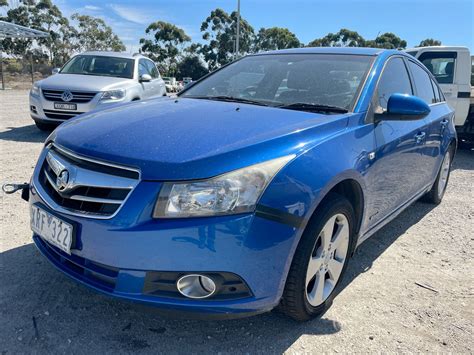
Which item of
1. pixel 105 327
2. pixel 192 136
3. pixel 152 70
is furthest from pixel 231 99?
pixel 152 70

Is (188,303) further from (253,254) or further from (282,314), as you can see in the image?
(282,314)

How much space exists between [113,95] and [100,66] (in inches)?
55.6

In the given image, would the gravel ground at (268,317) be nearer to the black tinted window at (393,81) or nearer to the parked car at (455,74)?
the black tinted window at (393,81)

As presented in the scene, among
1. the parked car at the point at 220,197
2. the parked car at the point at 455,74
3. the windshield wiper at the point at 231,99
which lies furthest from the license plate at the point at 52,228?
the parked car at the point at 455,74

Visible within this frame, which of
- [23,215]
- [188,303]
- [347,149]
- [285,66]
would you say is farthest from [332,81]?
[23,215]

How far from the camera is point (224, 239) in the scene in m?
1.84

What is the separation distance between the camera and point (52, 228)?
214 centimetres

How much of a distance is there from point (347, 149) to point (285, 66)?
1.21 metres

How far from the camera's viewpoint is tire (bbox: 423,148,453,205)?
187 inches

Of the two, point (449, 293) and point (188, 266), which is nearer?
point (188, 266)

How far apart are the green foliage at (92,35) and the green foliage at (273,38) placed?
54.2ft

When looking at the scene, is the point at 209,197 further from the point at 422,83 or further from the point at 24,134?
the point at 24,134

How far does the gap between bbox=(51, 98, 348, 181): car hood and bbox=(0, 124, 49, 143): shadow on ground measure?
5.06 m

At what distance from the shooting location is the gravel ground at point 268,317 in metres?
2.17
